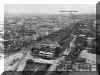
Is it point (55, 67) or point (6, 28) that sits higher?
point (6, 28)

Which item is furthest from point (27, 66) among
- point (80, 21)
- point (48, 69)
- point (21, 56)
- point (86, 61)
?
point (80, 21)

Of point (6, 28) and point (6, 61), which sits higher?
point (6, 28)

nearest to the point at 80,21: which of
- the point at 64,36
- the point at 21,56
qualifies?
the point at 64,36

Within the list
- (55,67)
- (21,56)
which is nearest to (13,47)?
(21,56)
